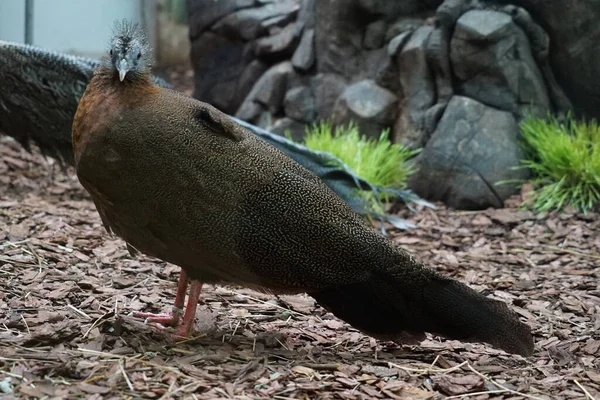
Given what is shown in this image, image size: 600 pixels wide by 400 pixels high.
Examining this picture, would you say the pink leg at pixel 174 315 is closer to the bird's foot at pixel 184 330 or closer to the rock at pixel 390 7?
the bird's foot at pixel 184 330

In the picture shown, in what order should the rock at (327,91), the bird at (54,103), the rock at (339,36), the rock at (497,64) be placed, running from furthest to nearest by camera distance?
1. the rock at (327,91)
2. the rock at (339,36)
3. the rock at (497,64)
4. the bird at (54,103)

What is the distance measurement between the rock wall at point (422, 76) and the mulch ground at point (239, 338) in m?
1.61

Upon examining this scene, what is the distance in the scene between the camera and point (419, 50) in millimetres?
6711

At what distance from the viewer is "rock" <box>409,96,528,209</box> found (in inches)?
246

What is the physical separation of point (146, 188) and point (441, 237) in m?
3.19

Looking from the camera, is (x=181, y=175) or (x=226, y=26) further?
(x=226, y=26)

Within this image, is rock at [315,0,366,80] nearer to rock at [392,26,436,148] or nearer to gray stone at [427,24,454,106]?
rock at [392,26,436,148]

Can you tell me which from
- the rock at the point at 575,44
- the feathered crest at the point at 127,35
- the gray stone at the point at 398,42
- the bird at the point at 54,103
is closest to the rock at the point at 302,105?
Answer: the gray stone at the point at 398,42

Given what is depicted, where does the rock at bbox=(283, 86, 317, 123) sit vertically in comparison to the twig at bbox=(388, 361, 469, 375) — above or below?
below

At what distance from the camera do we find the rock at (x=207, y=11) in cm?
866

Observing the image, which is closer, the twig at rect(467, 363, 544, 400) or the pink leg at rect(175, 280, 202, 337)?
the twig at rect(467, 363, 544, 400)

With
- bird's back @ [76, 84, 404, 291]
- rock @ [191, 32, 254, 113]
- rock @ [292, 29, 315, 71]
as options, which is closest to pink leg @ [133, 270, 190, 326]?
bird's back @ [76, 84, 404, 291]

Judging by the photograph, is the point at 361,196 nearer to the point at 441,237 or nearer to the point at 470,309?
the point at 441,237

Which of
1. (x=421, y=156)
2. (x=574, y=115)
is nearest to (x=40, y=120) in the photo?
(x=421, y=156)
